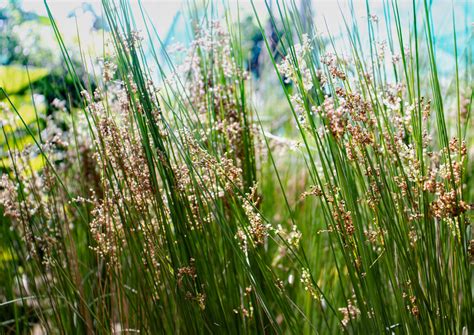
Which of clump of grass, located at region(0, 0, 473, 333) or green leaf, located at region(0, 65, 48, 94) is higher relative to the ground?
green leaf, located at region(0, 65, 48, 94)

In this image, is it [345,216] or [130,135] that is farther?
[130,135]

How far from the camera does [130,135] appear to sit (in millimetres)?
1383

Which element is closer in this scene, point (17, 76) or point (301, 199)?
point (301, 199)

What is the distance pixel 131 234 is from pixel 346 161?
0.50m

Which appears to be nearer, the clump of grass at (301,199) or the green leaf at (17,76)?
the clump of grass at (301,199)

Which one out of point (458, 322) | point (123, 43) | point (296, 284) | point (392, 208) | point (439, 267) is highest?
point (123, 43)

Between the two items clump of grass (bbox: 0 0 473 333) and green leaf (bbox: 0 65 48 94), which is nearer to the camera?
clump of grass (bbox: 0 0 473 333)

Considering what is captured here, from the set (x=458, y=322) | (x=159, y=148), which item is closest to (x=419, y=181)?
(x=458, y=322)

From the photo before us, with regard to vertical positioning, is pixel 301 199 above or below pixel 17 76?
below

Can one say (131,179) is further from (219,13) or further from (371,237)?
(219,13)

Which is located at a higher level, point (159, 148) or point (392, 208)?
point (159, 148)

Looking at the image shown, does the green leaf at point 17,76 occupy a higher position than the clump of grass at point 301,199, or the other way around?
the green leaf at point 17,76

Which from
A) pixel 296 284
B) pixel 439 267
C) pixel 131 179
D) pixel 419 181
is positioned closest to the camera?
pixel 419 181

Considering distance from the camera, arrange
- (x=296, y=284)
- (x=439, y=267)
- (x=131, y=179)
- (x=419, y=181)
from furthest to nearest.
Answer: (x=296, y=284)
(x=131, y=179)
(x=439, y=267)
(x=419, y=181)
